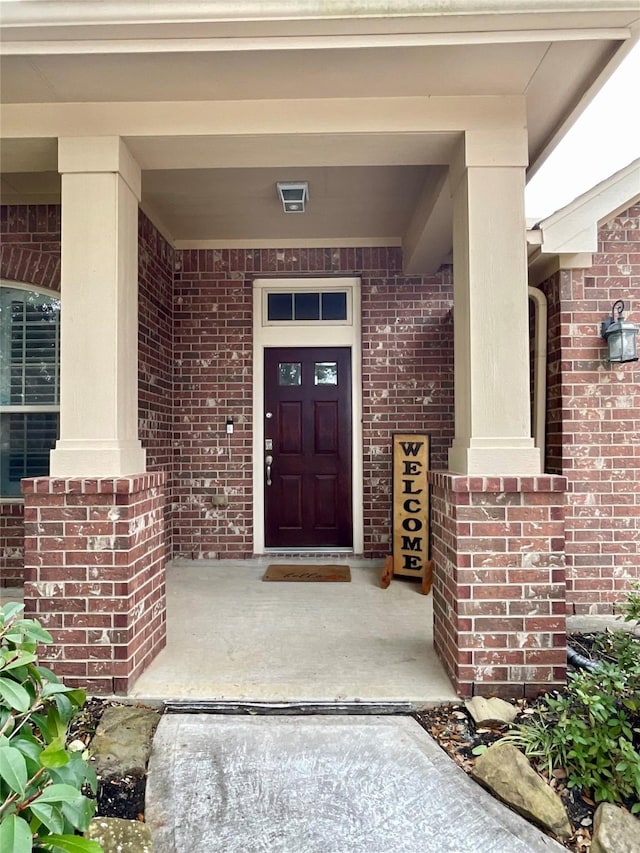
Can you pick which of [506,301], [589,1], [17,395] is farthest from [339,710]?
[17,395]

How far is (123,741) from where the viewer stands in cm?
177

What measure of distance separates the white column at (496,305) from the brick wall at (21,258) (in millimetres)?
2810

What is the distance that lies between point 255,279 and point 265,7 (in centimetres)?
254

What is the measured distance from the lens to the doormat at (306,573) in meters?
3.71

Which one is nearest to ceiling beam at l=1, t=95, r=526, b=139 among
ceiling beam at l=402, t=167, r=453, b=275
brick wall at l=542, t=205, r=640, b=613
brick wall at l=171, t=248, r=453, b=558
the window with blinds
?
ceiling beam at l=402, t=167, r=453, b=275

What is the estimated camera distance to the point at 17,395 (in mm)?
3510

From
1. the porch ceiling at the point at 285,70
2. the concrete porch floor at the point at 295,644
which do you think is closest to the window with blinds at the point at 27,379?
the porch ceiling at the point at 285,70

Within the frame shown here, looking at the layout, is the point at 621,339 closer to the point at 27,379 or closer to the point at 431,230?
the point at 431,230

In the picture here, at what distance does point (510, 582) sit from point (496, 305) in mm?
1217

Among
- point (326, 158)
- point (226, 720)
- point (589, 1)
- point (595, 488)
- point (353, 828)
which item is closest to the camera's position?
point (353, 828)

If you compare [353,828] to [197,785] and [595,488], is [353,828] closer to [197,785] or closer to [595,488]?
[197,785]

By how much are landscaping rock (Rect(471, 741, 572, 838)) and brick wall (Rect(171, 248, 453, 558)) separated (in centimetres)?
255

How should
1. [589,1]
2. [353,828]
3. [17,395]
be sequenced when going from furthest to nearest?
1. [17,395]
2. [589,1]
3. [353,828]

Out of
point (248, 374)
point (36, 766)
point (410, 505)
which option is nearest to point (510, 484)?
point (410, 505)
